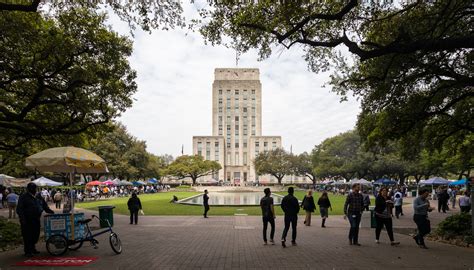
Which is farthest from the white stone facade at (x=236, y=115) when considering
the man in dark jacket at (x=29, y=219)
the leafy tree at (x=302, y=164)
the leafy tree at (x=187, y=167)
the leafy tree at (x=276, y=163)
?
the man in dark jacket at (x=29, y=219)

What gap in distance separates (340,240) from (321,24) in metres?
7.38

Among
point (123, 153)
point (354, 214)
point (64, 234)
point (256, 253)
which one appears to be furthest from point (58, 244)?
point (123, 153)

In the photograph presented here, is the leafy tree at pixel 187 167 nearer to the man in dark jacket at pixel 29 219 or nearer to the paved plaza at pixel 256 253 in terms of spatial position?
the paved plaza at pixel 256 253

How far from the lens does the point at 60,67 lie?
15461 millimetres

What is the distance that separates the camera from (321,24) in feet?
42.1

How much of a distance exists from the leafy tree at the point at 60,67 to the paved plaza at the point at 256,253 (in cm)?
672

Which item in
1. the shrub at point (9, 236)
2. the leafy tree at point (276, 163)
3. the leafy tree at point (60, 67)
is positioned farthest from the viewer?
the leafy tree at point (276, 163)

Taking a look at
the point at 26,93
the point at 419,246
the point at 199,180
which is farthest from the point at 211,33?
the point at 199,180

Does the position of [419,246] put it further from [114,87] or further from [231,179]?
[231,179]

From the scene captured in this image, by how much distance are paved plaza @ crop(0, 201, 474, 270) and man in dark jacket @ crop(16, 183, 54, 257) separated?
0.36 m

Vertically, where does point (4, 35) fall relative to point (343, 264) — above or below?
above

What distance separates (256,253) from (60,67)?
1119 cm

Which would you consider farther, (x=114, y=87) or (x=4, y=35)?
(x=114, y=87)

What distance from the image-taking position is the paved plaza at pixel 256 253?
8539mm
